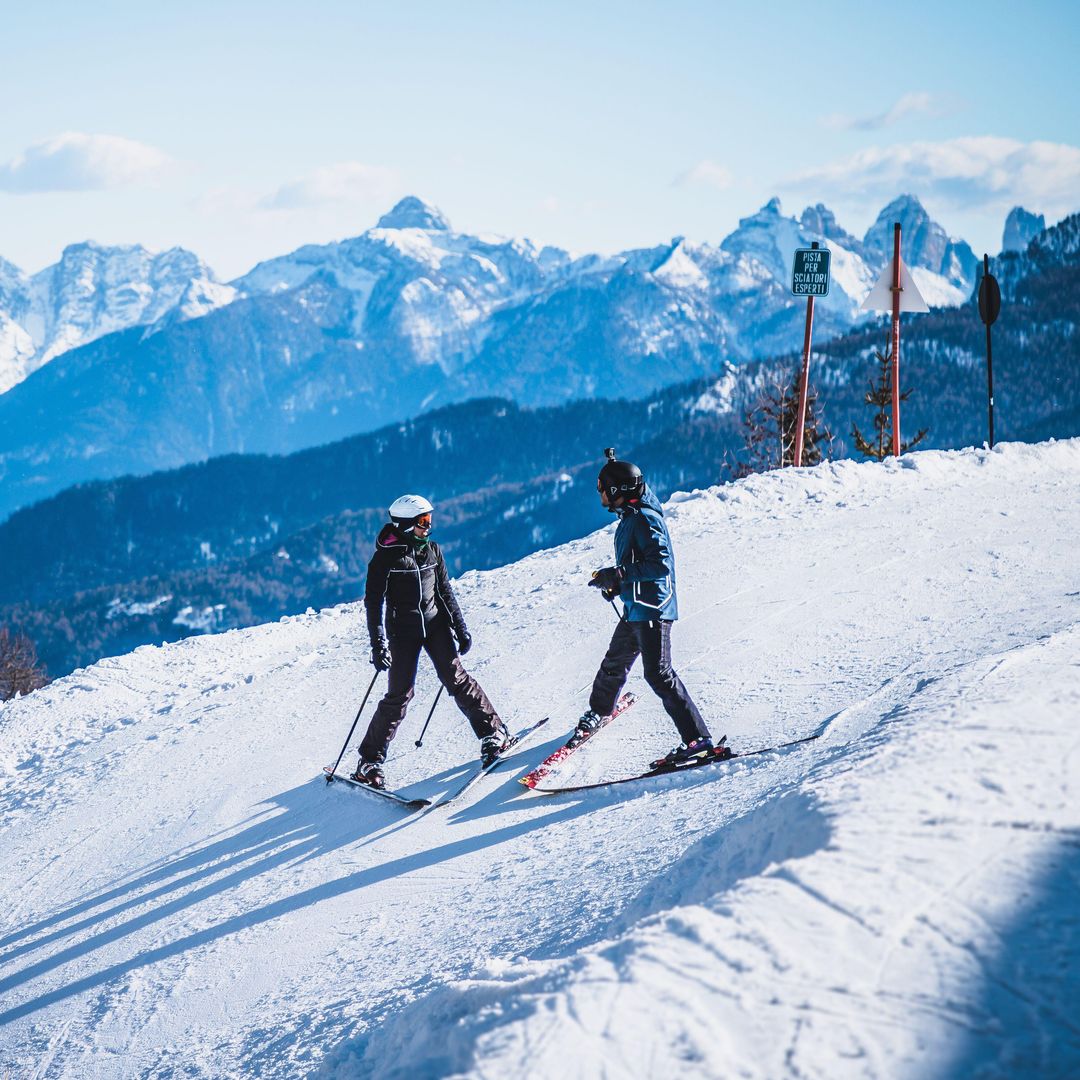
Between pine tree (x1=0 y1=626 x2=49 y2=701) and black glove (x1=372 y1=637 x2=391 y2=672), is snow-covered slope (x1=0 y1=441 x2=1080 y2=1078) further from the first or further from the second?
pine tree (x1=0 y1=626 x2=49 y2=701)

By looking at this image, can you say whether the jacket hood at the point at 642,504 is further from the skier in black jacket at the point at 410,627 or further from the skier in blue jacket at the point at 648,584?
the skier in black jacket at the point at 410,627

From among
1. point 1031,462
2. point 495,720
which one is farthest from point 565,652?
Result: point 1031,462

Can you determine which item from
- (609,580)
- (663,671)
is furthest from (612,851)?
(609,580)

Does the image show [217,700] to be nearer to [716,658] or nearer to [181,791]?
A: [181,791]

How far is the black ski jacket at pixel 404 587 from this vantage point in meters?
8.05

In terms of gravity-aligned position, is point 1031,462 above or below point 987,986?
above

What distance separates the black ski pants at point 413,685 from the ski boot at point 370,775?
5 cm

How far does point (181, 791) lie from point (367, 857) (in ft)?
9.98

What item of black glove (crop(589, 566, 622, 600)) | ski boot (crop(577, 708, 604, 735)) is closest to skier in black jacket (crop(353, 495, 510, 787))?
ski boot (crop(577, 708, 604, 735))

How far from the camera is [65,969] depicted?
6766mm

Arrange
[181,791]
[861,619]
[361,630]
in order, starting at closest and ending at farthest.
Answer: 1. [181,791]
2. [861,619]
3. [361,630]

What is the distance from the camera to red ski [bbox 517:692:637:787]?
25.6ft

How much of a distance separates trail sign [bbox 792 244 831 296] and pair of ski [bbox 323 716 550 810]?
10.7m

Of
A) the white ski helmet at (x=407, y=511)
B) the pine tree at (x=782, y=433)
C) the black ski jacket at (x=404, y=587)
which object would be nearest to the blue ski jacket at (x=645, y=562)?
the black ski jacket at (x=404, y=587)
